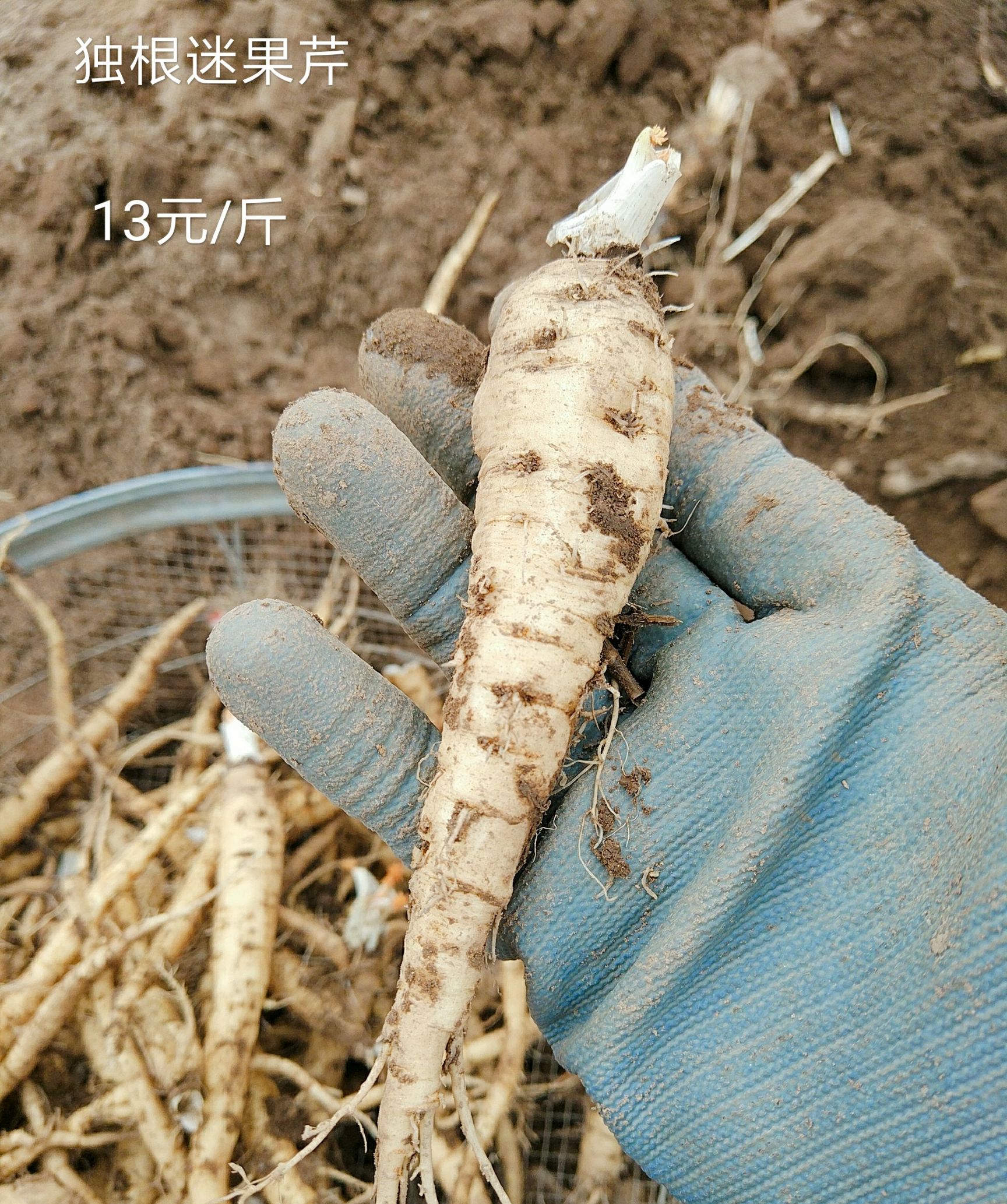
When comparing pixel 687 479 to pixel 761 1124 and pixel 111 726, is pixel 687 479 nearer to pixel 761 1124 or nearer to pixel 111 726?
pixel 761 1124

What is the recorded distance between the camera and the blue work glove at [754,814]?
1.11 metres

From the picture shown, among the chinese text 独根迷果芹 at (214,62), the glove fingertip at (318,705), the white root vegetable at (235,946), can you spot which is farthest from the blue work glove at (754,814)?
the chinese text 独根迷果芹 at (214,62)

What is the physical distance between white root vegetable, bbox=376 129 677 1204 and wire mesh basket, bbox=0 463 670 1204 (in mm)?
830

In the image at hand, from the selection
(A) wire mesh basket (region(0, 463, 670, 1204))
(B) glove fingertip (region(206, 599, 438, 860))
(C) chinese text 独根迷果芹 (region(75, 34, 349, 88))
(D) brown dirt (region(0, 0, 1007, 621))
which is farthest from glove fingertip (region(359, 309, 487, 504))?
(C) chinese text 独根迷果芹 (region(75, 34, 349, 88))

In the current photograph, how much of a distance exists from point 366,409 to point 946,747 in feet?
3.30

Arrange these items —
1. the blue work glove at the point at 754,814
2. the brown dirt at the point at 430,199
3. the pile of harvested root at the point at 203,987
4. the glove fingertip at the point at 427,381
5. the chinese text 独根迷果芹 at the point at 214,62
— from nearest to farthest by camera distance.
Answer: the blue work glove at the point at 754,814 → the glove fingertip at the point at 427,381 → the pile of harvested root at the point at 203,987 → the brown dirt at the point at 430,199 → the chinese text 独根迷果芹 at the point at 214,62

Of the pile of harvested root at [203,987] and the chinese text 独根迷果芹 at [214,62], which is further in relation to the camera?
the chinese text 独根迷果芹 at [214,62]

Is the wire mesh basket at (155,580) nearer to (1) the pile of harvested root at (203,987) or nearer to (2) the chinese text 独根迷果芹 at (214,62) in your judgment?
(1) the pile of harvested root at (203,987)

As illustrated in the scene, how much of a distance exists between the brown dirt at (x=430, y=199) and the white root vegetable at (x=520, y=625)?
3.60 ft

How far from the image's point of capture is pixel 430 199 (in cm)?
258

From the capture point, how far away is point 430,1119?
1396mm

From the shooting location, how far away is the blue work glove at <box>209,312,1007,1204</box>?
1.11 m

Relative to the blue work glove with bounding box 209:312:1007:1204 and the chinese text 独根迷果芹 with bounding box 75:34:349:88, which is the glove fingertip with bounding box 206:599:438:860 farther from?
the chinese text 独根迷果芹 with bounding box 75:34:349:88

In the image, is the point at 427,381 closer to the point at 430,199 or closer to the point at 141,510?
the point at 141,510
